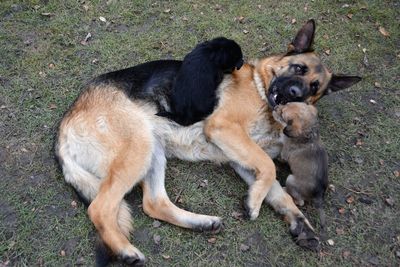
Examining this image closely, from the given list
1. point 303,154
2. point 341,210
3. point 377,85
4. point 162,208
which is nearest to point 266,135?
point 303,154

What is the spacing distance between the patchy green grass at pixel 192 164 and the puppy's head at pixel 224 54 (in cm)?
125

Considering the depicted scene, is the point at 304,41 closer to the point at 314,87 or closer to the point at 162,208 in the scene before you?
the point at 314,87

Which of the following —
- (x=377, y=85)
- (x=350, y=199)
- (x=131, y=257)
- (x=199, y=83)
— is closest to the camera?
(x=131, y=257)

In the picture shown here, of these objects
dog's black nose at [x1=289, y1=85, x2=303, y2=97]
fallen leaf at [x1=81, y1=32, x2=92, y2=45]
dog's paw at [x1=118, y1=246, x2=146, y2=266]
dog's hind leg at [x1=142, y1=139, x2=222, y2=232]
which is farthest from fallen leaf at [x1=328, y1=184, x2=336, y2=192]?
fallen leaf at [x1=81, y1=32, x2=92, y2=45]

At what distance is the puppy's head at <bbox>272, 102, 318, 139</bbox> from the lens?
440 cm

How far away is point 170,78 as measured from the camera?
475 centimetres

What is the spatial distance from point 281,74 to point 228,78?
0.65 m

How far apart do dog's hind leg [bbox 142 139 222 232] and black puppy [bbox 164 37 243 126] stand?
1.94 ft

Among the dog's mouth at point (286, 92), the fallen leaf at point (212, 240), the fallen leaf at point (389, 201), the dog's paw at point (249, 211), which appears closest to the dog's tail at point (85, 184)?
the fallen leaf at point (212, 240)

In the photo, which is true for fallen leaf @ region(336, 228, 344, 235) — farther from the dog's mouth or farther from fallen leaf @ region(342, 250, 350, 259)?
the dog's mouth

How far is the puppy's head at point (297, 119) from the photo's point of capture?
440 cm

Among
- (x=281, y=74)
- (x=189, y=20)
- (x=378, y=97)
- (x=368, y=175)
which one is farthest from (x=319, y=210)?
(x=189, y=20)

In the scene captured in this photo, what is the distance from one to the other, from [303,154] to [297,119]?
40cm

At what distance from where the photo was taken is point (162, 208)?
423 cm
